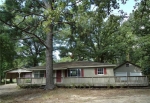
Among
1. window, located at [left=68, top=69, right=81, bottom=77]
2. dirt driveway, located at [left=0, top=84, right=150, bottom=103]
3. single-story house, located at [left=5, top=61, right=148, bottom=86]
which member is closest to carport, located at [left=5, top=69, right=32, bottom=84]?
single-story house, located at [left=5, top=61, right=148, bottom=86]

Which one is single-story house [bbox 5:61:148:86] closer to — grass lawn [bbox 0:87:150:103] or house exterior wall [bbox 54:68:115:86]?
house exterior wall [bbox 54:68:115:86]

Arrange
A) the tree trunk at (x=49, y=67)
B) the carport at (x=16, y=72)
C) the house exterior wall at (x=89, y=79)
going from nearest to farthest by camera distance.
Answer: the tree trunk at (x=49, y=67) → the house exterior wall at (x=89, y=79) → the carport at (x=16, y=72)

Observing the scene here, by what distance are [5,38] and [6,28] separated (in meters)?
5.01

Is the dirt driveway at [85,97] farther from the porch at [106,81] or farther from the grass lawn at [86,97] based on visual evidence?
the porch at [106,81]

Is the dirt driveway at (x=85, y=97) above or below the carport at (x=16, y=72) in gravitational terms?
below

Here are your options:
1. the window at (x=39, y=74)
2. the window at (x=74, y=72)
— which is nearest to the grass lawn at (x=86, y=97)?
the window at (x=74, y=72)

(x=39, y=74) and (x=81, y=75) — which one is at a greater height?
(x=39, y=74)

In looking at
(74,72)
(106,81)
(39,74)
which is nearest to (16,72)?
(39,74)

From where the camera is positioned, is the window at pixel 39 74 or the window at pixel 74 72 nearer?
the window at pixel 74 72

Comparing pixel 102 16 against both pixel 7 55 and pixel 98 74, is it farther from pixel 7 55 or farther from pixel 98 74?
pixel 98 74

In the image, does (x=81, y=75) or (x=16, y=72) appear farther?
(x=16, y=72)

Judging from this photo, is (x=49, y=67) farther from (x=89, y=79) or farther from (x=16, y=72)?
(x=16, y=72)

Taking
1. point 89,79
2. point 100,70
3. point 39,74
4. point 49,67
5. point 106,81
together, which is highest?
point 49,67

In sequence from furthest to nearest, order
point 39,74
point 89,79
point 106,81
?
point 39,74 < point 89,79 < point 106,81
